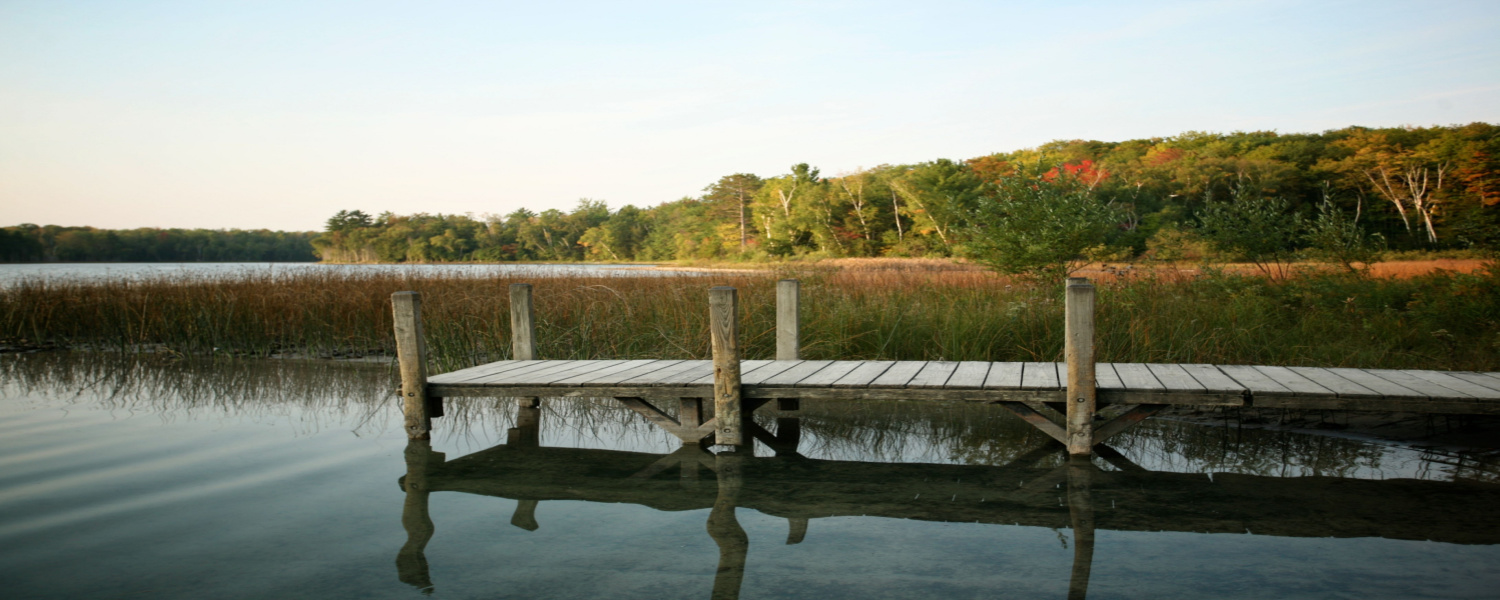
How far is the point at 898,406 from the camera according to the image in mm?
5871

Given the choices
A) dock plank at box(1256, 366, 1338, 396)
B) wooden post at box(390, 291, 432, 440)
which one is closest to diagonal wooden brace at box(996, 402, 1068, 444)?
dock plank at box(1256, 366, 1338, 396)

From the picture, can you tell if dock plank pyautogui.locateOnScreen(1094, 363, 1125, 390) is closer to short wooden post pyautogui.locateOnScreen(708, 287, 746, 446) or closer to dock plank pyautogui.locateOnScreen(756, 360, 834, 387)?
dock plank pyautogui.locateOnScreen(756, 360, 834, 387)

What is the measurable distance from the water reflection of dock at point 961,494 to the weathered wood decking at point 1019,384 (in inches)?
14.6

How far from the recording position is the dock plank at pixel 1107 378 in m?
4.01

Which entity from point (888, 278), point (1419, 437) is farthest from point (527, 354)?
point (888, 278)

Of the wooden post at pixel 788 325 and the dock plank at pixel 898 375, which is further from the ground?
the wooden post at pixel 788 325

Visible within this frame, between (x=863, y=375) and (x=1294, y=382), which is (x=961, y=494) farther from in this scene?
(x=1294, y=382)

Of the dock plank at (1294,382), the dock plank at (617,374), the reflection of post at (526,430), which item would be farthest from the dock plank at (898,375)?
the reflection of post at (526,430)

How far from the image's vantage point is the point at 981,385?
4.05m

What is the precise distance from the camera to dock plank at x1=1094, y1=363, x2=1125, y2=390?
13.2ft

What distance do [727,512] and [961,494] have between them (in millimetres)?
1086

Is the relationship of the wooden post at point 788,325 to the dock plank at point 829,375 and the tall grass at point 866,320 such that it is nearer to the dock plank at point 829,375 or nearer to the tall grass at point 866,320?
the dock plank at point 829,375

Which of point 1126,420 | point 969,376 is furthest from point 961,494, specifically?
point 1126,420

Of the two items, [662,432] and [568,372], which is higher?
[568,372]
